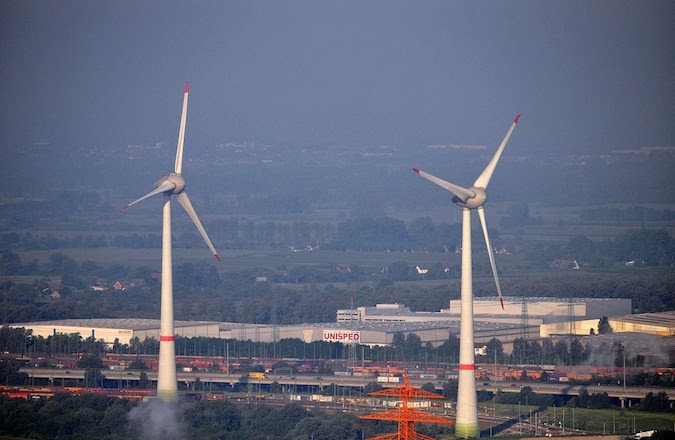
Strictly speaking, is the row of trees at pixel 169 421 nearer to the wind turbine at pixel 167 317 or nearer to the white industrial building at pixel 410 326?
the wind turbine at pixel 167 317

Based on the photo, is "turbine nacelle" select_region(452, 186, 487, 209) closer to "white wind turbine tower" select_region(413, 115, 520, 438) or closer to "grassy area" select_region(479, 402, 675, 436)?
"white wind turbine tower" select_region(413, 115, 520, 438)

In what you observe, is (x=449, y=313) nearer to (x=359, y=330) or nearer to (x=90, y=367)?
(x=359, y=330)

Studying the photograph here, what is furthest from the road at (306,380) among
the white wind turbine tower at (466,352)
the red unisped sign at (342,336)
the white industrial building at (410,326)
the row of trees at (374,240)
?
the row of trees at (374,240)

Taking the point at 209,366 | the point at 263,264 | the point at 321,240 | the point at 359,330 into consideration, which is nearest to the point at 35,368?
the point at 209,366

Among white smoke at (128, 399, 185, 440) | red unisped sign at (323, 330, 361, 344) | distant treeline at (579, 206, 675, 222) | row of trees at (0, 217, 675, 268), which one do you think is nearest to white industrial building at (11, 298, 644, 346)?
red unisped sign at (323, 330, 361, 344)

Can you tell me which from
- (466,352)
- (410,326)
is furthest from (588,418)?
(410,326)

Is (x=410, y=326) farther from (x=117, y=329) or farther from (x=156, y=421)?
(x=156, y=421)
